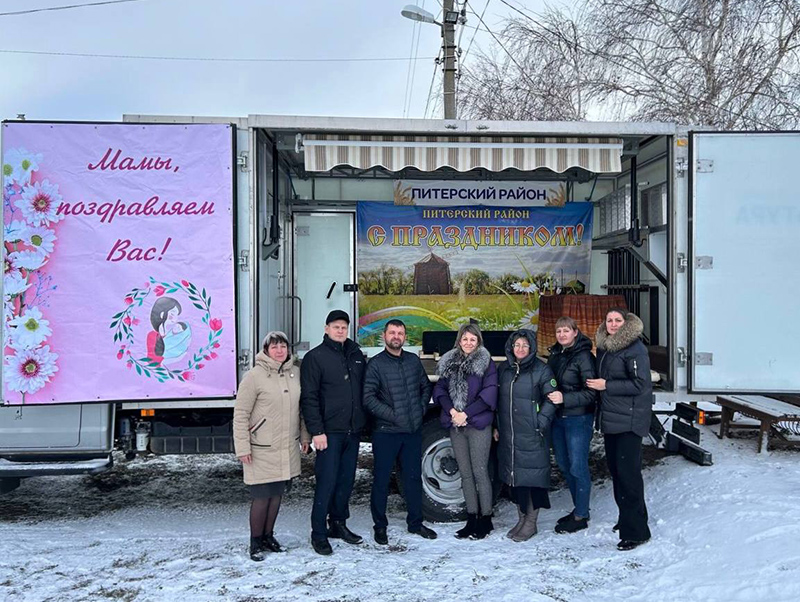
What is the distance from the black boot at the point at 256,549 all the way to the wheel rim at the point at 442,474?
1.25m

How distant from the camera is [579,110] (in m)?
13.0

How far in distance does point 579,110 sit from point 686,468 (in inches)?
377

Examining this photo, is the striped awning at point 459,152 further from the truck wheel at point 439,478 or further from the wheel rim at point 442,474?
the wheel rim at point 442,474

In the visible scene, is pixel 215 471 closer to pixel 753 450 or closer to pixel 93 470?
pixel 93 470

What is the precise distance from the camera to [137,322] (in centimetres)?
426

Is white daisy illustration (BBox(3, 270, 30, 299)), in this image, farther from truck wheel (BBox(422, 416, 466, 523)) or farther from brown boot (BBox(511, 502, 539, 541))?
brown boot (BBox(511, 502, 539, 541))

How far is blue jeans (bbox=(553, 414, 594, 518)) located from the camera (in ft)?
14.0

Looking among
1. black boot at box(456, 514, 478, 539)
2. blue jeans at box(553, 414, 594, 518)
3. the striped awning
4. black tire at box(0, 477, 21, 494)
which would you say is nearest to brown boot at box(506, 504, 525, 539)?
black boot at box(456, 514, 478, 539)

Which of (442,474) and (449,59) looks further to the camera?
(449,59)

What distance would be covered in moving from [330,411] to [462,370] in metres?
0.93

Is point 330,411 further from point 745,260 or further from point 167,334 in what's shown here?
point 745,260

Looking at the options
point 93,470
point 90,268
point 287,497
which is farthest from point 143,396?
point 287,497

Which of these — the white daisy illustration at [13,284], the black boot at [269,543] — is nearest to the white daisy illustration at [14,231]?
the white daisy illustration at [13,284]

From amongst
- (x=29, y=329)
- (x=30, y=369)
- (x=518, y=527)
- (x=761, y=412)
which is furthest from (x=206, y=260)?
(x=761, y=412)
